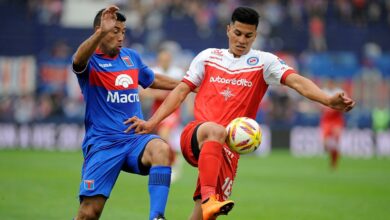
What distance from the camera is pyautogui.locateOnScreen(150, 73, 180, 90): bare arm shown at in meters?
9.32

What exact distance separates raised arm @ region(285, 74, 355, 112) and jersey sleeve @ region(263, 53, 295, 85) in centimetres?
8

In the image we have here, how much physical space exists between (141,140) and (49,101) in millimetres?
19704

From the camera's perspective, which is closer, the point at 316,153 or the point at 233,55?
the point at 233,55

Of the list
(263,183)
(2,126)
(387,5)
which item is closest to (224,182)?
(263,183)

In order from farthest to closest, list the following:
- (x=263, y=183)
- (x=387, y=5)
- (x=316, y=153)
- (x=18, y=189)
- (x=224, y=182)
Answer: (x=387, y=5) → (x=316, y=153) → (x=263, y=183) → (x=18, y=189) → (x=224, y=182)

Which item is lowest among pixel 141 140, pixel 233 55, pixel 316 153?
pixel 316 153

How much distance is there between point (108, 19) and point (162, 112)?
1.13 meters

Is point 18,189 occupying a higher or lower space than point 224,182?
lower

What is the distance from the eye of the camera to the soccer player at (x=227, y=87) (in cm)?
823

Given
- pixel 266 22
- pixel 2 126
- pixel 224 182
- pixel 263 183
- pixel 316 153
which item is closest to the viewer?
pixel 224 182

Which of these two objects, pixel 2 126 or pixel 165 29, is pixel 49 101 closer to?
pixel 2 126

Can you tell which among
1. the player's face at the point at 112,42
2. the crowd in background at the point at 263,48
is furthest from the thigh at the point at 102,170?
the crowd in background at the point at 263,48

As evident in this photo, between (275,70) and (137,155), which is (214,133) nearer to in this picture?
(137,155)

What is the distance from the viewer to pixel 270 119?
29.4m
